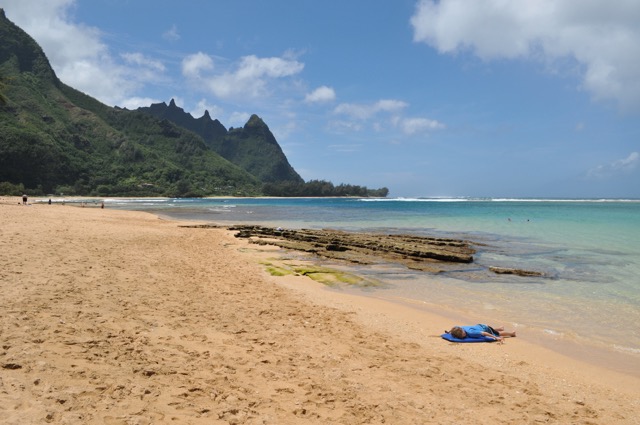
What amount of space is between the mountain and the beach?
111758 millimetres

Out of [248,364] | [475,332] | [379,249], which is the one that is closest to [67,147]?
[379,249]

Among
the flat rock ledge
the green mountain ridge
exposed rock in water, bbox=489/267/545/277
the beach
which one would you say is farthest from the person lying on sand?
the green mountain ridge

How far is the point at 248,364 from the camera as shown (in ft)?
20.7

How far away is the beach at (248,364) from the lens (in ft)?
15.4

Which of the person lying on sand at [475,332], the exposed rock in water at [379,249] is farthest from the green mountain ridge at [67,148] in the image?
the person lying on sand at [475,332]

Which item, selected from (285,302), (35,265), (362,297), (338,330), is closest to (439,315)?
(362,297)

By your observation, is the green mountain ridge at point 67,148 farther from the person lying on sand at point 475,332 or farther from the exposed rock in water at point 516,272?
the person lying on sand at point 475,332

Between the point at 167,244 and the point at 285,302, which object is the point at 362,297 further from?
the point at 167,244

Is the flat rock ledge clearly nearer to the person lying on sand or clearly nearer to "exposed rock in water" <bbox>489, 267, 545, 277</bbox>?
"exposed rock in water" <bbox>489, 267, 545, 277</bbox>

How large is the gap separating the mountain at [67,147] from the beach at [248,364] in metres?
112

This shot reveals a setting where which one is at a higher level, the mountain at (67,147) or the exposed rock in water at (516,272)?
the mountain at (67,147)

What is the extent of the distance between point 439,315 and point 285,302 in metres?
4.53

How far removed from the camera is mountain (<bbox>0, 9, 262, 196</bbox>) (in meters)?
114

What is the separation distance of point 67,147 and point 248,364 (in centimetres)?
16318
